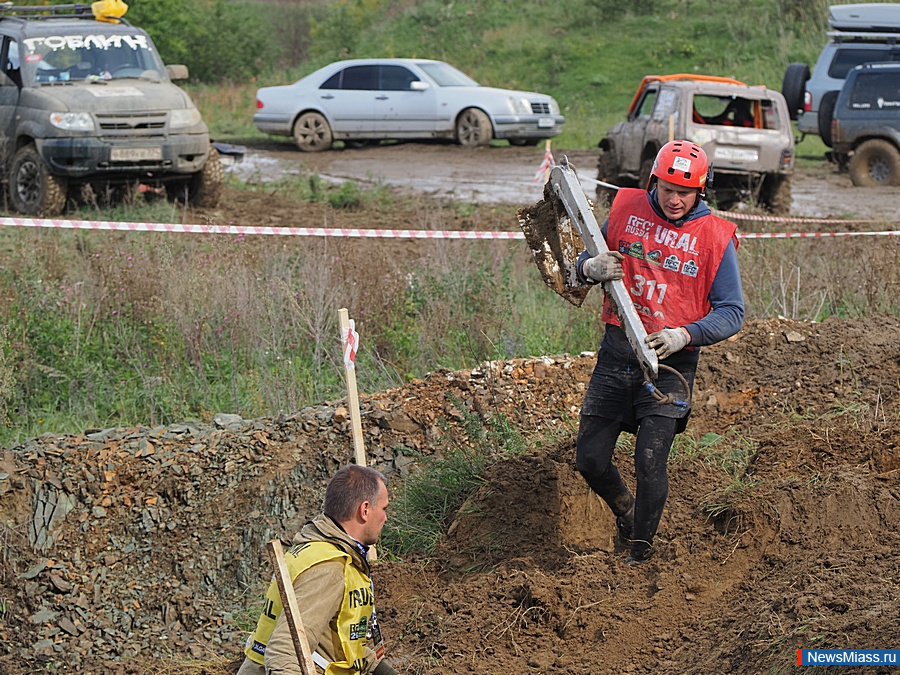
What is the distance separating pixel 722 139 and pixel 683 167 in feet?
33.9

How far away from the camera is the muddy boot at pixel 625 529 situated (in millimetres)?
Result: 5371

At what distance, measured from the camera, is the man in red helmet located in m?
4.85

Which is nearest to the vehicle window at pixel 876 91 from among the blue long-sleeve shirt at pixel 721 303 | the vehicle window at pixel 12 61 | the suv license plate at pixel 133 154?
the suv license plate at pixel 133 154

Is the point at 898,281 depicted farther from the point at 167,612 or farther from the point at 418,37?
the point at 418,37

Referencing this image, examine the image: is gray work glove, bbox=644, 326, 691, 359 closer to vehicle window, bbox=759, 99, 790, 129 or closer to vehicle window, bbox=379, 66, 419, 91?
vehicle window, bbox=759, 99, 790, 129

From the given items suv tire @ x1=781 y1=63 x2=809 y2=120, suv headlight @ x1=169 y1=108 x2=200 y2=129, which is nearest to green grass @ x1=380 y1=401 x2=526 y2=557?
suv headlight @ x1=169 y1=108 x2=200 y2=129

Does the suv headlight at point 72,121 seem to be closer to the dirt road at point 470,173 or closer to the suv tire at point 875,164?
the dirt road at point 470,173

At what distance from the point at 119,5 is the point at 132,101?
1.90 metres

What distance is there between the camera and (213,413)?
8.65m

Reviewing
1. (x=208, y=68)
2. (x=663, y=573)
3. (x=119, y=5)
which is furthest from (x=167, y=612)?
(x=208, y=68)

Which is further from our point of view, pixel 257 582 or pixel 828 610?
pixel 257 582

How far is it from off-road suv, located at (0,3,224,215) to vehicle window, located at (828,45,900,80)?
13.0 m

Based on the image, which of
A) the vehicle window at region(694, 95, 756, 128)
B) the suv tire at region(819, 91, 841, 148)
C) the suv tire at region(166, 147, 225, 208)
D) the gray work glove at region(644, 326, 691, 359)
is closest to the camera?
the gray work glove at region(644, 326, 691, 359)

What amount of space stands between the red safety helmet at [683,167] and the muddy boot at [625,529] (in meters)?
1.57
